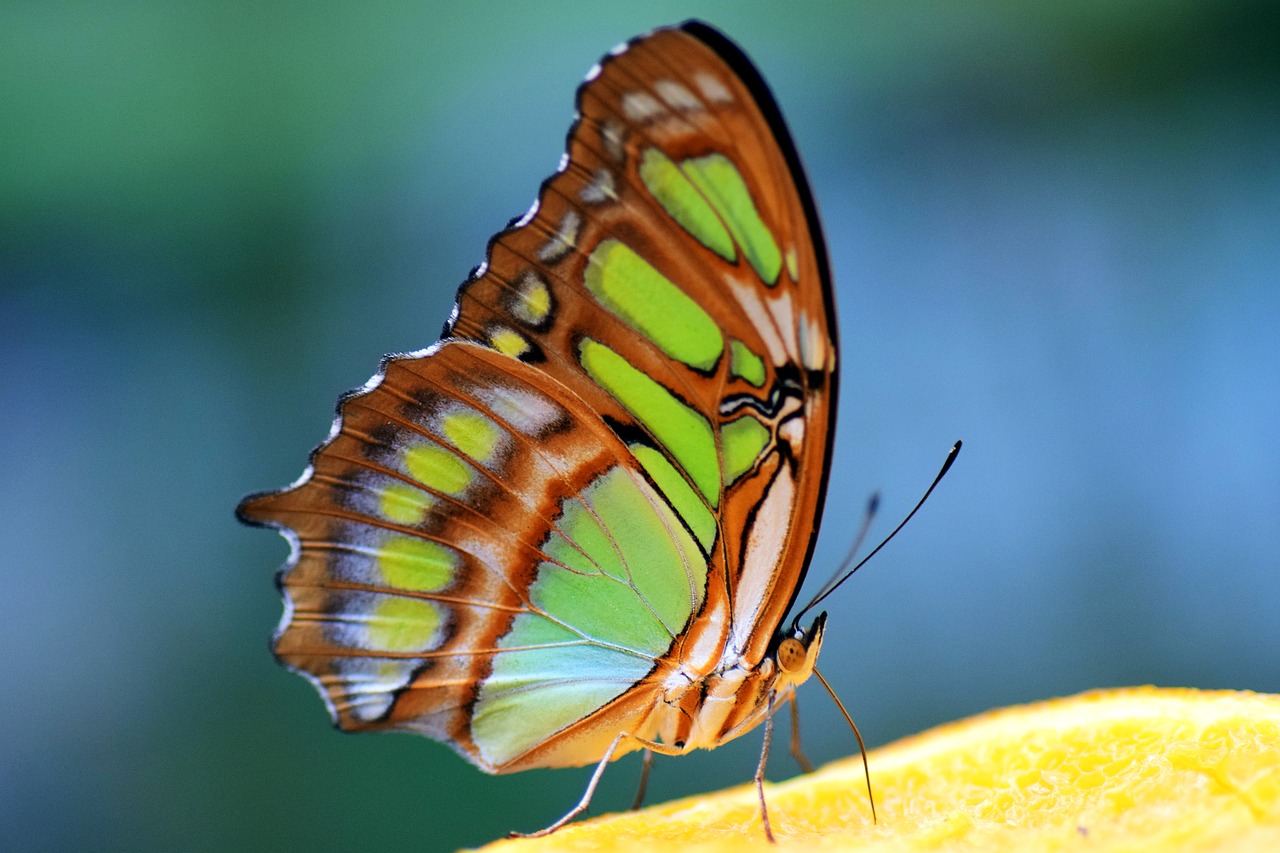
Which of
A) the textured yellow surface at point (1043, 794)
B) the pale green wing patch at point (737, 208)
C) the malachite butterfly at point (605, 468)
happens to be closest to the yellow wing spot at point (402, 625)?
the malachite butterfly at point (605, 468)

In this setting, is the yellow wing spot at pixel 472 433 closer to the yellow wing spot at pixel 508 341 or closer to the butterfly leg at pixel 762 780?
the yellow wing spot at pixel 508 341

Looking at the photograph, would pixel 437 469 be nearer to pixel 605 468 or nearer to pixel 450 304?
pixel 605 468

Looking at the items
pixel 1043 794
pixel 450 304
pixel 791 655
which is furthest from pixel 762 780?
pixel 450 304

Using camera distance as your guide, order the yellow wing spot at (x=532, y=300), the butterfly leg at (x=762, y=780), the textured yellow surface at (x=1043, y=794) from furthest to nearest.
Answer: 1. the yellow wing spot at (x=532, y=300)
2. the butterfly leg at (x=762, y=780)
3. the textured yellow surface at (x=1043, y=794)

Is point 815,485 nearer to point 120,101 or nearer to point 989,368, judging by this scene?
point 989,368

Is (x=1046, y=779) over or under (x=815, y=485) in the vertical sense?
under

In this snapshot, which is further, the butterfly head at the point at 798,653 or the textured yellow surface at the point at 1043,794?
the butterfly head at the point at 798,653

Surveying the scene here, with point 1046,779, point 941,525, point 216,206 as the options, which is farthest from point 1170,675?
point 216,206
